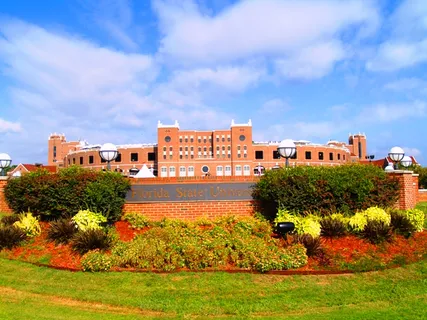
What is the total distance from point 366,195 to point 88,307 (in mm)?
7687

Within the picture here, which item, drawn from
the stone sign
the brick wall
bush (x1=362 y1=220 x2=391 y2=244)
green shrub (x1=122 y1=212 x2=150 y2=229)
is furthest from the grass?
the stone sign

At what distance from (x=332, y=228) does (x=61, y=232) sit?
6.34 metres

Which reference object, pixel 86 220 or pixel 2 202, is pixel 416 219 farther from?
pixel 2 202

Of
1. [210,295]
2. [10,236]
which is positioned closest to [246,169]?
[10,236]

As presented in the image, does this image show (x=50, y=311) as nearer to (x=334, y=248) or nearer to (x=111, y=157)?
(x=334, y=248)

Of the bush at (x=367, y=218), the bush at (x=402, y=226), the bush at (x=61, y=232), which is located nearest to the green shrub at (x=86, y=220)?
the bush at (x=61, y=232)

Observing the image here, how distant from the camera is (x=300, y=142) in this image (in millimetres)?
103312

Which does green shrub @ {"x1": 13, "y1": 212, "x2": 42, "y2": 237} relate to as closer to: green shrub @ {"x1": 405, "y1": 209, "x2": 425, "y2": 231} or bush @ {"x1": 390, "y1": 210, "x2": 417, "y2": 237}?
bush @ {"x1": 390, "y1": 210, "x2": 417, "y2": 237}

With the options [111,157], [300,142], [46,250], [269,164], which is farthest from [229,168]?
[46,250]

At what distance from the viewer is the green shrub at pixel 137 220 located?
11350mm

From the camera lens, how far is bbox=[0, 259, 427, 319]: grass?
Result: 6.21 m

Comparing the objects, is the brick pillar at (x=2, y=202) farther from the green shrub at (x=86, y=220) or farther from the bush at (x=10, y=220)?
the green shrub at (x=86, y=220)

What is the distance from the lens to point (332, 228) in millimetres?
9648

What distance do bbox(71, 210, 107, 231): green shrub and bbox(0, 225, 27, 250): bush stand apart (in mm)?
1251
